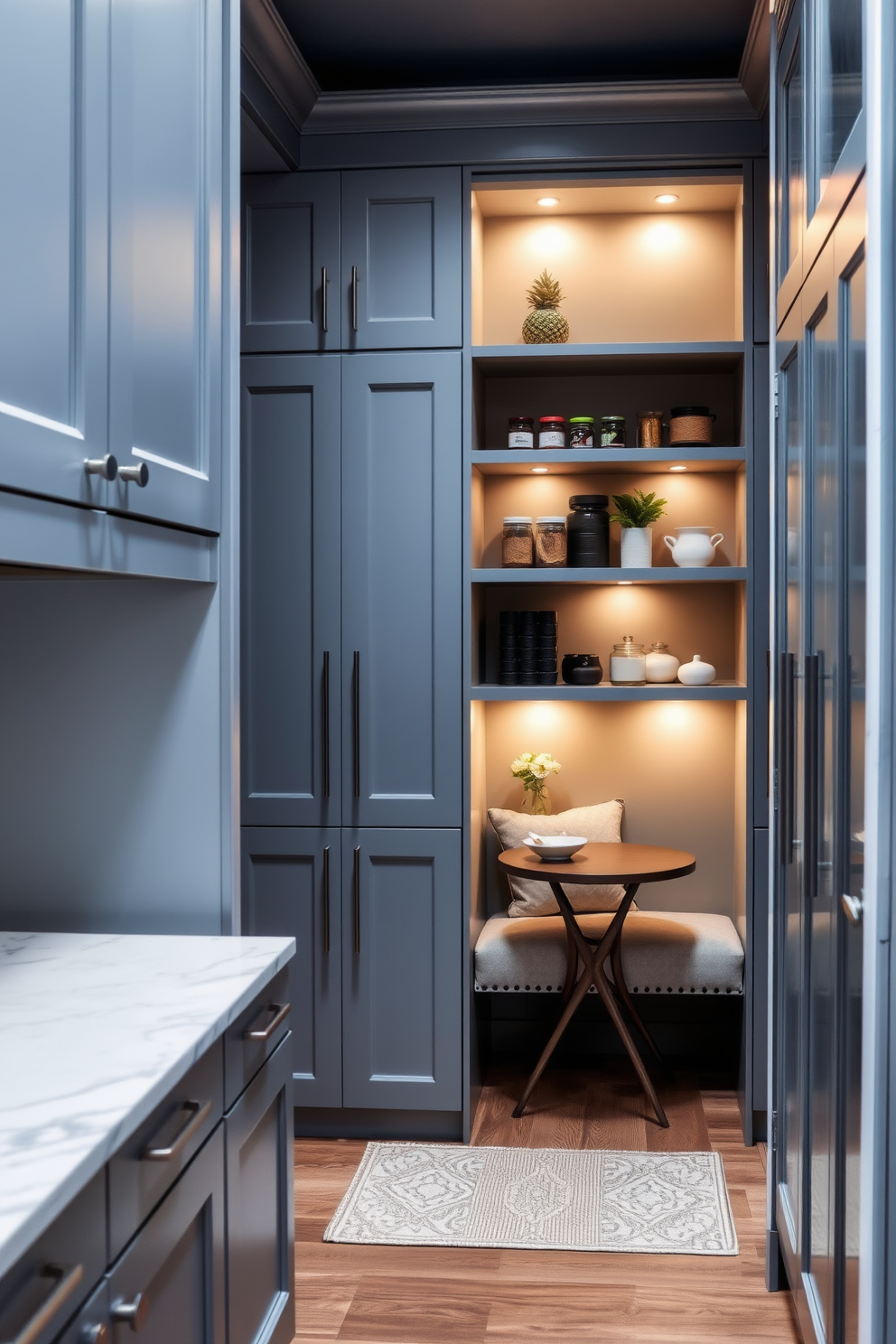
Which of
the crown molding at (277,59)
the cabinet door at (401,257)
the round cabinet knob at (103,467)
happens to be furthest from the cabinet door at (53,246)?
the cabinet door at (401,257)

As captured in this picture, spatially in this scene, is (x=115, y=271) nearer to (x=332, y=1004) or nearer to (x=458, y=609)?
(x=458, y=609)

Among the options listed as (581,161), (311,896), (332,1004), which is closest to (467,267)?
(581,161)

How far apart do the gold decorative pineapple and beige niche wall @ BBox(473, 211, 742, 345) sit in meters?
0.21

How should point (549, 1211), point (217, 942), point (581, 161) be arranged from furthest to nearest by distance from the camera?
1. point (581, 161)
2. point (549, 1211)
3. point (217, 942)

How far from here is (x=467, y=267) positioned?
3254 mm

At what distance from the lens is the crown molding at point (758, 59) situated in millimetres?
2725

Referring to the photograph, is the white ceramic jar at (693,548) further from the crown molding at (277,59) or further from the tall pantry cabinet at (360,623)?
the crown molding at (277,59)

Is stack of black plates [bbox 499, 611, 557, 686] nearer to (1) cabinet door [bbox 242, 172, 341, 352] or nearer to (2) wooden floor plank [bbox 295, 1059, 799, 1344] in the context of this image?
(1) cabinet door [bbox 242, 172, 341, 352]

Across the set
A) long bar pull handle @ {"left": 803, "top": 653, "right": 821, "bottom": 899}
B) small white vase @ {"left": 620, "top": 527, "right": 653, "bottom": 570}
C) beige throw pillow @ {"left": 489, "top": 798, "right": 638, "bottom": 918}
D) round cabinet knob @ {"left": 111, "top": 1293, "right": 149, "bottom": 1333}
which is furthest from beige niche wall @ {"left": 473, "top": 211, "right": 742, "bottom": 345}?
round cabinet knob @ {"left": 111, "top": 1293, "right": 149, "bottom": 1333}

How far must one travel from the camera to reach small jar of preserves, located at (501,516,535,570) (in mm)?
3424

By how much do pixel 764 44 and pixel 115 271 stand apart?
2065 millimetres

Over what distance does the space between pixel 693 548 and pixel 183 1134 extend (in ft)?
8.18

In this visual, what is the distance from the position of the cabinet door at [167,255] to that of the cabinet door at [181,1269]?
86 cm

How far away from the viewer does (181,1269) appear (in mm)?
1348
